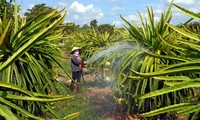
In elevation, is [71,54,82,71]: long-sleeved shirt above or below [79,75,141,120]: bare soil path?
above

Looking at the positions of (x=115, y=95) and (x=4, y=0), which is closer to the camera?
(x=4, y=0)

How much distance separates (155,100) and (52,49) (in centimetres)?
214

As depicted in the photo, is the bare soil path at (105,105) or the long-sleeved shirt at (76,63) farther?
the long-sleeved shirt at (76,63)

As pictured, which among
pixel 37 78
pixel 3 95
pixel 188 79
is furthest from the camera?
pixel 37 78

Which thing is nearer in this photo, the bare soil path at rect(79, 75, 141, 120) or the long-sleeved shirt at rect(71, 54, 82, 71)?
the bare soil path at rect(79, 75, 141, 120)

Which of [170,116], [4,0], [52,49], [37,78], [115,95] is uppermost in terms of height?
[4,0]

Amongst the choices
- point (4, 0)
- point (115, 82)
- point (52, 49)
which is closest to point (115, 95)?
point (115, 82)

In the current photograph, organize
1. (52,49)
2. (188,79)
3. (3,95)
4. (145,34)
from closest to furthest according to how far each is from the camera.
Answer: (3,95) < (188,79) < (52,49) < (145,34)

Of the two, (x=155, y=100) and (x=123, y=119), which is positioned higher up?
(x=155, y=100)

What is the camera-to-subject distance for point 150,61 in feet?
19.9

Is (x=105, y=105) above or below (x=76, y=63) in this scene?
below

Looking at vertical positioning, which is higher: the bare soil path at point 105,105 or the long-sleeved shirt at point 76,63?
the long-sleeved shirt at point 76,63

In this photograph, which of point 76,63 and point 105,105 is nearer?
point 105,105

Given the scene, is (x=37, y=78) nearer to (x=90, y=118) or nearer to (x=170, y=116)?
(x=90, y=118)
